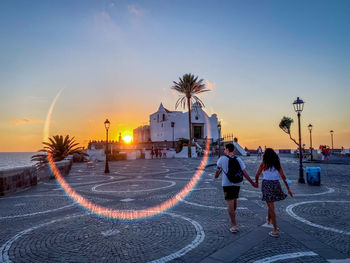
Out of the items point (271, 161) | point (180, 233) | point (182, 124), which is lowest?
point (180, 233)

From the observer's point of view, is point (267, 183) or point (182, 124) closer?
point (267, 183)

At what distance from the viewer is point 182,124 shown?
62562 millimetres

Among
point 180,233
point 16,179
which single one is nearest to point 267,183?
point 180,233

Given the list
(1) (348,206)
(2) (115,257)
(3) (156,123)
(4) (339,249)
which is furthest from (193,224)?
(3) (156,123)

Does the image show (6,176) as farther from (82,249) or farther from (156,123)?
(156,123)

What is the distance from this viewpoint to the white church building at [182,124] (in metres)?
62.1

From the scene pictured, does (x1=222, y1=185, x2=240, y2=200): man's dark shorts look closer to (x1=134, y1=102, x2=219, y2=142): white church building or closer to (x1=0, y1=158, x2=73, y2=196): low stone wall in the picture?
(x1=0, y1=158, x2=73, y2=196): low stone wall

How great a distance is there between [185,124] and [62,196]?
53.8 meters

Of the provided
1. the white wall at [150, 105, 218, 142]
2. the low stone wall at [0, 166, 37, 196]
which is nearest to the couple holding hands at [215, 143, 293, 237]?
the low stone wall at [0, 166, 37, 196]

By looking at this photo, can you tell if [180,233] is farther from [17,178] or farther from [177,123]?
[177,123]

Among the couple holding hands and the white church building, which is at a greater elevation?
the white church building

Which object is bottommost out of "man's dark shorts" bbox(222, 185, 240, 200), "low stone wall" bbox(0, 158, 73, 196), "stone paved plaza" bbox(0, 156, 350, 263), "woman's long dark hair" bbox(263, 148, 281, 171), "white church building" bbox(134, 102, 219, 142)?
"stone paved plaza" bbox(0, 156, 350, 263)

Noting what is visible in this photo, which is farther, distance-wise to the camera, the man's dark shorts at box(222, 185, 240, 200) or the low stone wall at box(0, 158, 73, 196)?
the low stone wall at box(0, 158, 73, 196)

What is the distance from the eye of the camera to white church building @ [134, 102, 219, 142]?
62125 mm
